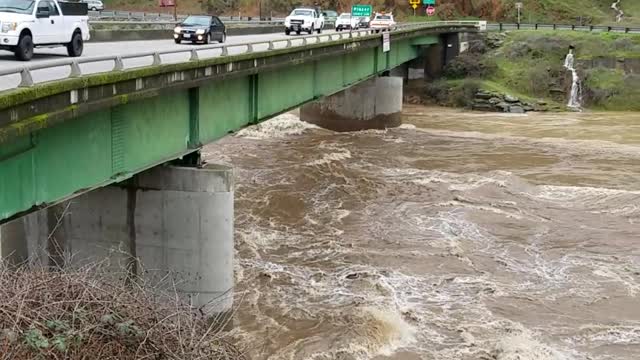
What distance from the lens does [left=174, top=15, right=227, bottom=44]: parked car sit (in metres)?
26.5

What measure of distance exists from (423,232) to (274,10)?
75.3 m

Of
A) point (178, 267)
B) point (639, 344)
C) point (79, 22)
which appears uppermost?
point (79, 22)

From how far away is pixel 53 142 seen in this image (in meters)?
12.1

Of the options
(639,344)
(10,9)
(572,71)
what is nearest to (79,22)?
(10,9)

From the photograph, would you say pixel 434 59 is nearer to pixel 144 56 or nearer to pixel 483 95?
pixel 483 95

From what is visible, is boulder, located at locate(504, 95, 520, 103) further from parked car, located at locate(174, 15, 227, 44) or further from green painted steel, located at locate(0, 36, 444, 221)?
green painted steel, located at locate(0, 36, 444, 221)

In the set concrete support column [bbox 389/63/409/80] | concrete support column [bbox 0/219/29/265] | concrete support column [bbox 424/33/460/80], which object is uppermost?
concrete support column [bbox 424/33/460/80]

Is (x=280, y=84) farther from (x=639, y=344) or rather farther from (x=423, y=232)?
(x=639, y=344)

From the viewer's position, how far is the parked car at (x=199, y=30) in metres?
26.5

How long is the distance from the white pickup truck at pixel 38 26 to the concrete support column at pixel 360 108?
29203mm

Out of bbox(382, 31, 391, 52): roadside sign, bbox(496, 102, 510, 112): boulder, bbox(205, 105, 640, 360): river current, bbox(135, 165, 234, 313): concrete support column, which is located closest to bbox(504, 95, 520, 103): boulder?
bbox(496, 102, 510, 112): boulder

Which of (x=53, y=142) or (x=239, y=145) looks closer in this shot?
(x=53, y=142)

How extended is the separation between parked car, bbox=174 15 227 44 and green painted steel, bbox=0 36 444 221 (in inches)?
140

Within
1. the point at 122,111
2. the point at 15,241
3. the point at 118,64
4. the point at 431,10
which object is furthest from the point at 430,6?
the point at 118,64
